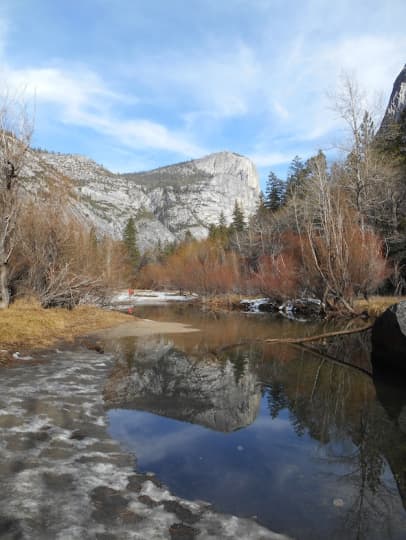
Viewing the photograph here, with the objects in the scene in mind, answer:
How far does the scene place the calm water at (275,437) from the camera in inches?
156

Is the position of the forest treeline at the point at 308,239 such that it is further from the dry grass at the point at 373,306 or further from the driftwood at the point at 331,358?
the driftwood at the point at 331,358

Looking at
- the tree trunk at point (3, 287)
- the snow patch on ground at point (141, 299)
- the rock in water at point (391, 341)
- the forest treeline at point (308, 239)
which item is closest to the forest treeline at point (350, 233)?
the forest treeline at point (308, 239)

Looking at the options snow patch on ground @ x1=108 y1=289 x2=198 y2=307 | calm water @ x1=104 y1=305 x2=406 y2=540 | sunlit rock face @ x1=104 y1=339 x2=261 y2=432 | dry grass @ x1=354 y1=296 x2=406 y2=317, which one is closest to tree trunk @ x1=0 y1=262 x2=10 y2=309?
calm water @ x1=104 y1=305 x2=406 y2=540

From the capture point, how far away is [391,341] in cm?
956

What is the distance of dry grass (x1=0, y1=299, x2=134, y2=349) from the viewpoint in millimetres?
11578

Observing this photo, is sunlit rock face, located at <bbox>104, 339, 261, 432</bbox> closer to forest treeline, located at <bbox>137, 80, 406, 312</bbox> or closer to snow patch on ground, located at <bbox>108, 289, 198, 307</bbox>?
forest treeline, located at <bbox>137, 80, 406, 312</bbox>

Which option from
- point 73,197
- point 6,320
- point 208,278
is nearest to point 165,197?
point 208,278

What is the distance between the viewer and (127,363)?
1080cm

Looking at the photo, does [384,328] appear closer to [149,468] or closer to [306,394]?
[306,394]

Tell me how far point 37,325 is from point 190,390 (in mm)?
7778

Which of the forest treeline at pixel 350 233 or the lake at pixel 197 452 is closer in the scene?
the lake at pixel 197 452

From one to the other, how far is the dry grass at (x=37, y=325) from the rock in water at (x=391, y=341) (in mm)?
9726

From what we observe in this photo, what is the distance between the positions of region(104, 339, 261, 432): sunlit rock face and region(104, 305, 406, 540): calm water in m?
0.02

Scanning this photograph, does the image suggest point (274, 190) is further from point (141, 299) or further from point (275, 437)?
point (275, 437)
